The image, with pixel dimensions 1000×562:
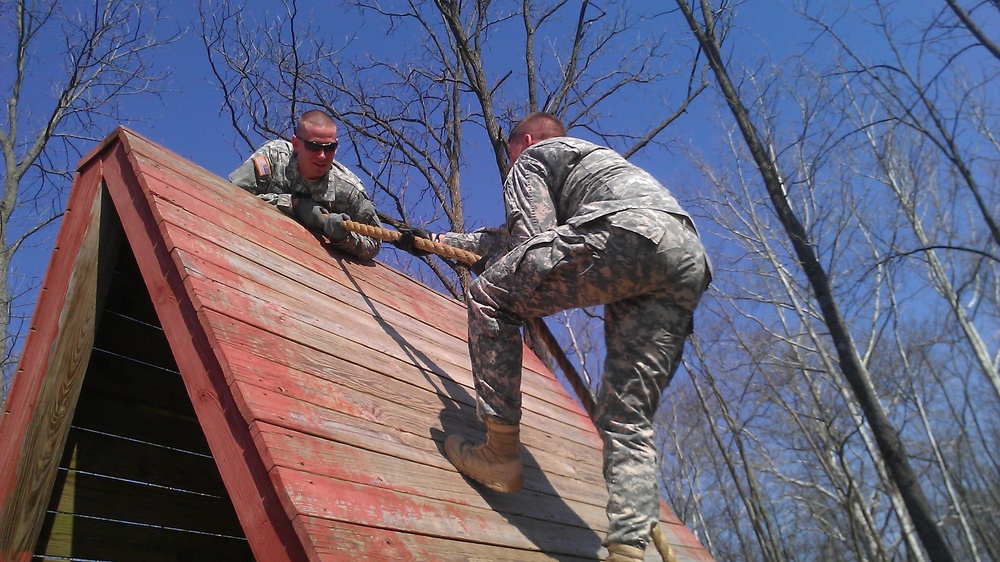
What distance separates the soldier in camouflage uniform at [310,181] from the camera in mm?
3803

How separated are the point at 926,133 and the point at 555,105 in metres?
4.75

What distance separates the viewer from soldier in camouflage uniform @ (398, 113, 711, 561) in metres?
2.45

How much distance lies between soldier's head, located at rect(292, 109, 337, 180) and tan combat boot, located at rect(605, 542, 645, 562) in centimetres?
266

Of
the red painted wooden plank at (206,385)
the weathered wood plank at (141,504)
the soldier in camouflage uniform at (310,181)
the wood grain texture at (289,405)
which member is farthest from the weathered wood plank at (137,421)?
the soldier in camouflage uniform at (310,181)

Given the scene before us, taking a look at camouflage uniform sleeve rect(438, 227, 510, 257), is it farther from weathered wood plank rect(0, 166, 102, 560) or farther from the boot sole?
weathered wood plank rect(0, 166, 102, 560)

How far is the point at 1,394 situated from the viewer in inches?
457

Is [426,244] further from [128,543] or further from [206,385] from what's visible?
[128,543]

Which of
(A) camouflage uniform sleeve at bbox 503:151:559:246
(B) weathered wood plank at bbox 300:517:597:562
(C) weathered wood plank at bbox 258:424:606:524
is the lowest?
(B) weathered wood plank at bbox 300:517:597:562

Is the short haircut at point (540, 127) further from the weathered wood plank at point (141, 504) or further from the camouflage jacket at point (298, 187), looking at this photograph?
the weathered wood plank at point (141, 504)

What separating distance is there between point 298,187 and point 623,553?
2.75m

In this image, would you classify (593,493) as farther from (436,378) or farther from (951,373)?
(951,373)

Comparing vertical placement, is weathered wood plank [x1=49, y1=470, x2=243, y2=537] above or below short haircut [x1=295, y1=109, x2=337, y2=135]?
below

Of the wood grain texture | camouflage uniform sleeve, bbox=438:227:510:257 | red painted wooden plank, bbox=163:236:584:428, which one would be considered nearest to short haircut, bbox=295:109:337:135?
the wood grain texture

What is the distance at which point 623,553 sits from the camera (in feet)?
7.59
